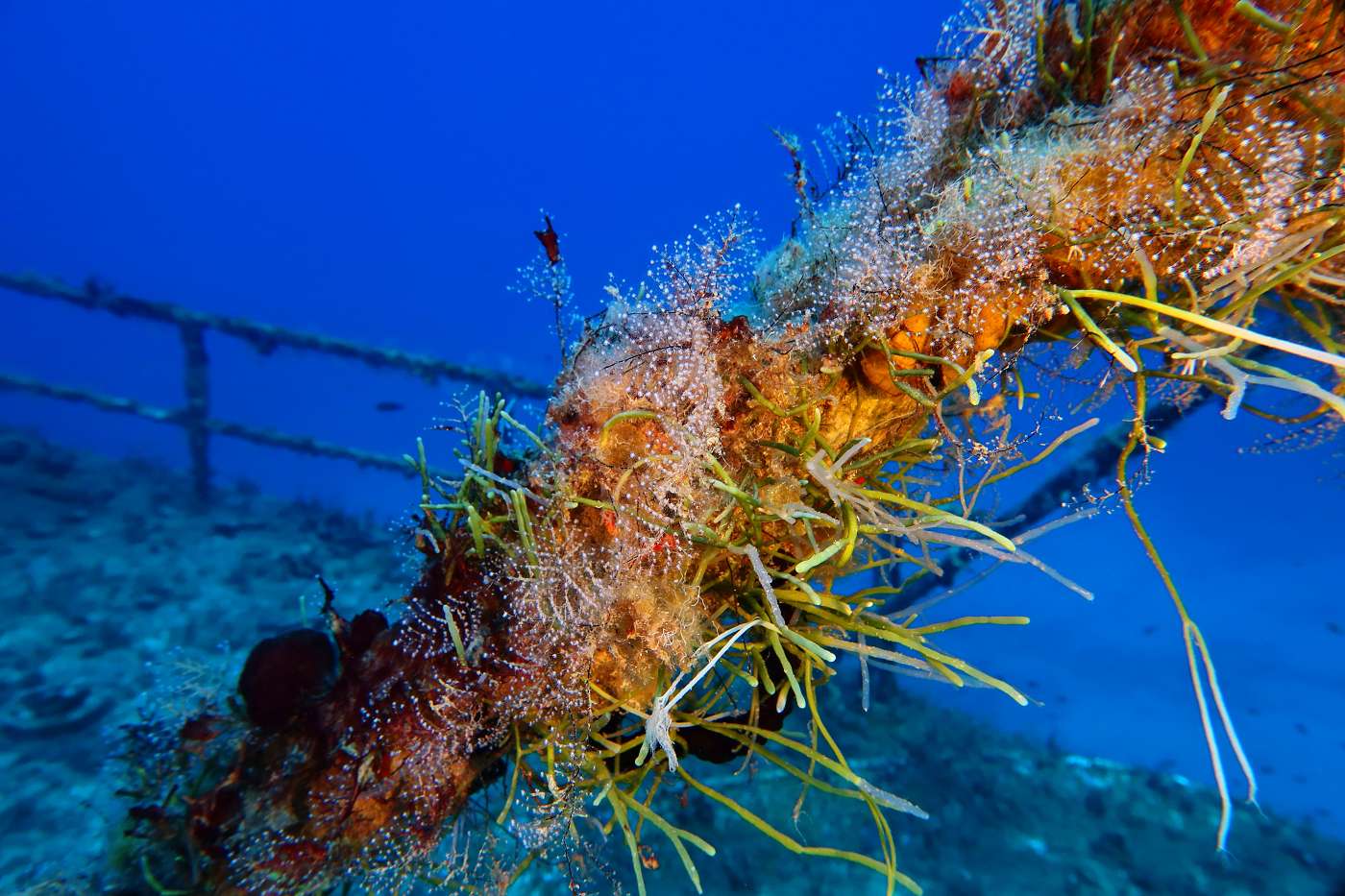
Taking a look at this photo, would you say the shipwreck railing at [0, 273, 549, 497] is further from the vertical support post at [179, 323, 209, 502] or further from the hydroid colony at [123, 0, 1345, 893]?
the hydroid colony at [123, 0, 1345, 893]

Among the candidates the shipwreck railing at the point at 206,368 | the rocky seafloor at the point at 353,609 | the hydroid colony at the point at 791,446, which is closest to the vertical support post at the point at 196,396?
the shipwreck railing at the point at 206,368

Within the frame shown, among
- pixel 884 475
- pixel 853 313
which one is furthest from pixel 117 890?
pixel 853 313

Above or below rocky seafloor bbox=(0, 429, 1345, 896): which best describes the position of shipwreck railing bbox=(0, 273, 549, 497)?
above

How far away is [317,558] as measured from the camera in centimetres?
1125

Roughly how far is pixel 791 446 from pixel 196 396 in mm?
14266

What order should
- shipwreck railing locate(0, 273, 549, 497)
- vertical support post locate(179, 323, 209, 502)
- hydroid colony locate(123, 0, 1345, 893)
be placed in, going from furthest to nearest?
1. vertical support post locate(179, 323, 209, 502)
2. shipwreck railing locate(0, 273, 549, 497)
3. hydroid colony locate(123, 0, 1345, 893)

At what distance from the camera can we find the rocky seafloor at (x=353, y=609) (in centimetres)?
565

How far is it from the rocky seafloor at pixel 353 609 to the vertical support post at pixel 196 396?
1.39 m

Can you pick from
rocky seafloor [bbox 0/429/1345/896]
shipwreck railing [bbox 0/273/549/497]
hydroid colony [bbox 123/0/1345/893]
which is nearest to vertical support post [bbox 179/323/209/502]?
shipwreck railing [bbox 0/273/549/497]

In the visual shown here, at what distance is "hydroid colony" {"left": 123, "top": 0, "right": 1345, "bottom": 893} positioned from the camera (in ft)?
4.95

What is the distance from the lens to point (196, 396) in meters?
12.3

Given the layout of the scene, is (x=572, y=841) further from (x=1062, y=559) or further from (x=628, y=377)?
(x=1062, y=559)

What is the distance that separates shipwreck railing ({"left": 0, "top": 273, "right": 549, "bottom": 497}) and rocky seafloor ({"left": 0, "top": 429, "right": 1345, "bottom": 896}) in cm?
170

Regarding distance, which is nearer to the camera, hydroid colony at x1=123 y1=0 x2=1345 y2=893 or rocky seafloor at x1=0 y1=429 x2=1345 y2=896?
hydroid colony at x1=123 y1=0 x2=1345 y2=893
